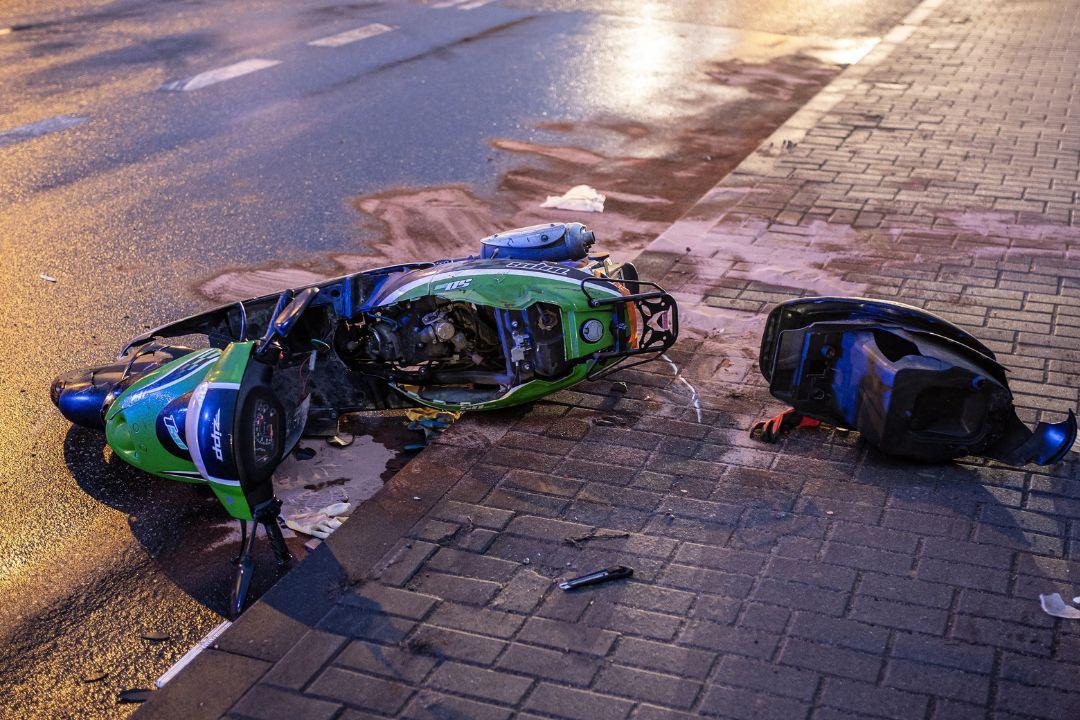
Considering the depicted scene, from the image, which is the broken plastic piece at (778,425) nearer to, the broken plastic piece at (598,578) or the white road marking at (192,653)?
the broken plastic piece at (598,578)

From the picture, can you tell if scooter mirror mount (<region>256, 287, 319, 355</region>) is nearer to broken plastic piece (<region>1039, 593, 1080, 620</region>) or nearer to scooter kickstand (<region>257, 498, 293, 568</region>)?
scooter kickstand (<region>257, 498, 293, 568</region>)

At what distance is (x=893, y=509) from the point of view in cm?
473

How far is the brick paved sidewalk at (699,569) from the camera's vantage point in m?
3.81

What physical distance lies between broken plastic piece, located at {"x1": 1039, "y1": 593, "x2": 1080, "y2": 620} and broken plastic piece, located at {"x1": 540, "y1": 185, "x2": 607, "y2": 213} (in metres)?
5.56

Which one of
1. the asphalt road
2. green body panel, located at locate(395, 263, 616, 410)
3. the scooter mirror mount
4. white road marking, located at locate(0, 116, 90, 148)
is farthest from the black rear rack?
white road marking, located at locate(0, 116, 90, 148)

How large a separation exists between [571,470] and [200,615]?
181 centimetres

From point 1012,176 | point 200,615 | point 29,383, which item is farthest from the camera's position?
point 1012,176

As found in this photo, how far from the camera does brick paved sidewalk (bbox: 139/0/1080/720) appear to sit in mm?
3807

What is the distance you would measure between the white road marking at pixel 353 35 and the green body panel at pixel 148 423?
9930mm

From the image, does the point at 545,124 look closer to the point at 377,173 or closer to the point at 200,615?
the point at 377,173

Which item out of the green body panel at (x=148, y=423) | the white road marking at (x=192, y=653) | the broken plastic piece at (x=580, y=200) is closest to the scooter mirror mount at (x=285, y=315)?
the green body panel at (x=148, y=423)

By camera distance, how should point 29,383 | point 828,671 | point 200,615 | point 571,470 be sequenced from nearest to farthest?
1. point 828,671
2. point 200,615
3. point 571,470
4. point 29,383

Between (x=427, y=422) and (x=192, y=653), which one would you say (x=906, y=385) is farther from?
(x=192, y=653)

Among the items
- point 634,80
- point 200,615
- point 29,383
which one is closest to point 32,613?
point 200,615
